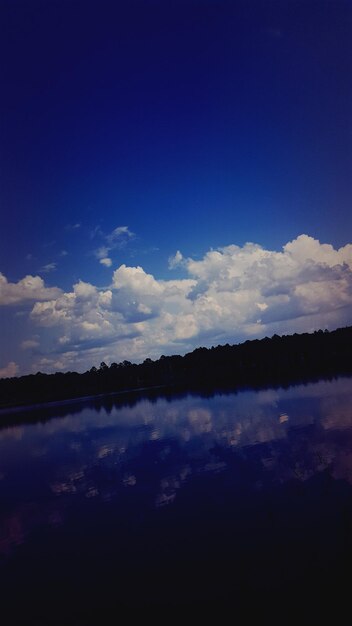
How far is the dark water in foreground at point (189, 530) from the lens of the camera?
12.8 m

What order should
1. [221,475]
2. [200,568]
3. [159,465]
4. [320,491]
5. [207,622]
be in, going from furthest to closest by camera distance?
[159,465] < [221,475] < [320,491] < [200,568] < [207,622]

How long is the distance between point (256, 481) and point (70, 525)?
1293cm

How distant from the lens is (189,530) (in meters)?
18.0

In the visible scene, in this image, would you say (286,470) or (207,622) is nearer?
(207,622)

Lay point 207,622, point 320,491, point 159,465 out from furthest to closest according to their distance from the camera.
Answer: point 159,465 → point 320,491 → point 207,622

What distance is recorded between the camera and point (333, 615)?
1044cm

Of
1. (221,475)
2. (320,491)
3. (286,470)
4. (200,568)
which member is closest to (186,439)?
(221,475)

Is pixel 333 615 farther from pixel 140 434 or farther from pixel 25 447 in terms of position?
pixel 25 447

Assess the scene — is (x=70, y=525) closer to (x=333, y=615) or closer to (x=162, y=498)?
(x=162, y=498)

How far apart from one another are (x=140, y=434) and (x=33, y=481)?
20.0m

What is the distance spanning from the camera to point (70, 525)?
72.5 ft

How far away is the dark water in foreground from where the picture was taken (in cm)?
1278

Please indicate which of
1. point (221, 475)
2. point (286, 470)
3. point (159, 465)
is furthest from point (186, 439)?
point (286, 470)

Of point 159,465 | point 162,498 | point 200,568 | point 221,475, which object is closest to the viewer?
point 200,568
